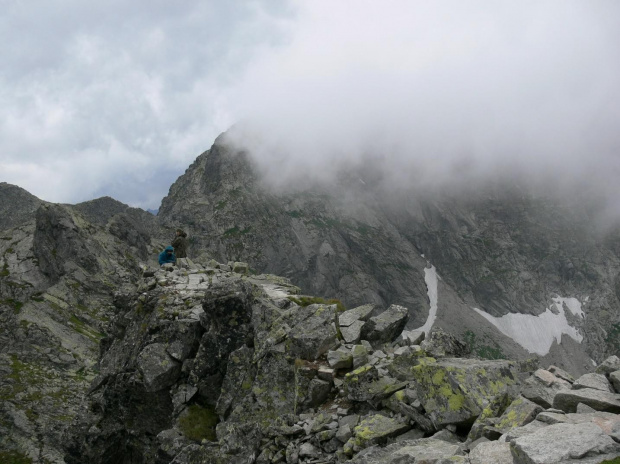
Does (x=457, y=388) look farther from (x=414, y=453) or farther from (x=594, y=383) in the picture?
(x=594, y=383)

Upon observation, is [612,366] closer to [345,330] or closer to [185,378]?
[345,330]

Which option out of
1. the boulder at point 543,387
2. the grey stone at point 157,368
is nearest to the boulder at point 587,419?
the boulder at point 543,387

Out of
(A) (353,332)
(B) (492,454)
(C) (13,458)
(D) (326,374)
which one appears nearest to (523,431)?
(B) (492,454)

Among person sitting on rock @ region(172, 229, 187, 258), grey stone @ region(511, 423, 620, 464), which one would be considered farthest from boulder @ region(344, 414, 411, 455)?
person sitting on rock @ region(172, 229, 187, 258)

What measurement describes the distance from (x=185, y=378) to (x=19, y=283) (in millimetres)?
98676

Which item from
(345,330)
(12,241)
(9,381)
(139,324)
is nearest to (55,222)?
(12,241)

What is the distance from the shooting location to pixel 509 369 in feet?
46.9

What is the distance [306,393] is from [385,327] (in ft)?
21.6

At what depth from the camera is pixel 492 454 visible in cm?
839

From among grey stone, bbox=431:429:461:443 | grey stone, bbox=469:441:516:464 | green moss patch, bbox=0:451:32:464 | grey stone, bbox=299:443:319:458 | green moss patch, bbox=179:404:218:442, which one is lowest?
green moss patch, bbox=0:451:32:464

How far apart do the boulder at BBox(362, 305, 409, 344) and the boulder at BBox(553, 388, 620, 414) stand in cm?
1109

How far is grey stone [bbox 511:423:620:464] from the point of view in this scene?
7180 mm

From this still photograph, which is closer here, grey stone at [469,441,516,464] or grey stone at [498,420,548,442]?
grey stone at [469,441,516,464]

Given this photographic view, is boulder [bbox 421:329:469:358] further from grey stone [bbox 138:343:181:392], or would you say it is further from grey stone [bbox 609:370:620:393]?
grey stone [bbox 138:343:181:392]
